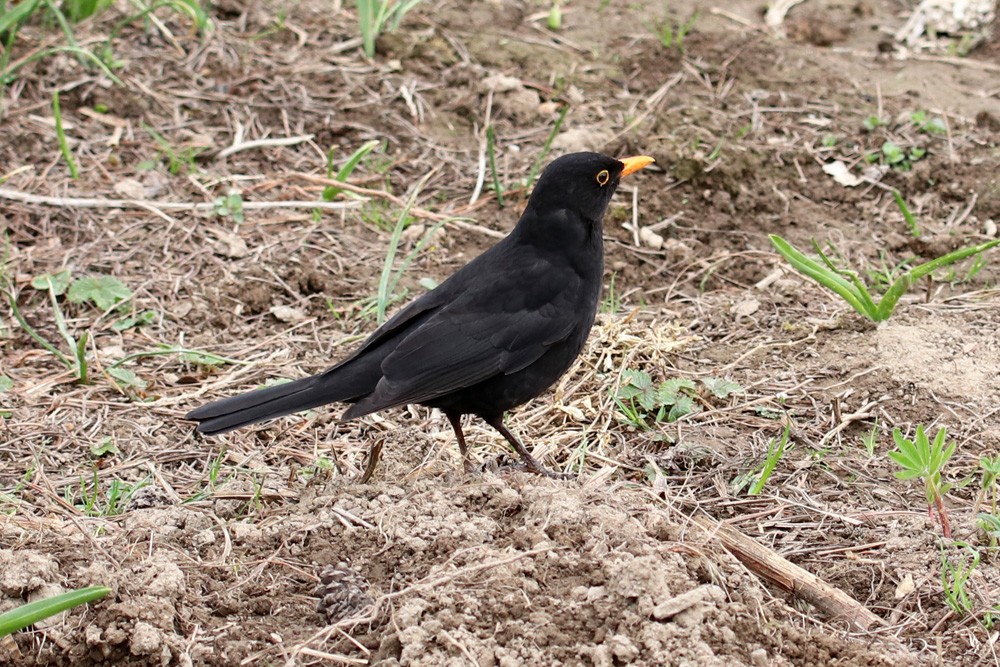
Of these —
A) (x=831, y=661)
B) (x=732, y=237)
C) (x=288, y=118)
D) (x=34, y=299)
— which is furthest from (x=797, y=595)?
(x=288, y=118)

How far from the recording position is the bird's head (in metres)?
4.39

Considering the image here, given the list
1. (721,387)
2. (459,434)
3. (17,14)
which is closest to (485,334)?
(459,434)

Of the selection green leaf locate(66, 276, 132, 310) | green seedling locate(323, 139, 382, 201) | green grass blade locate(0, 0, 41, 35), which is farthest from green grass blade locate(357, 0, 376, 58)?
green leaf locate(66, 276, 132, 310)

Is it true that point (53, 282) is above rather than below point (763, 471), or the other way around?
below

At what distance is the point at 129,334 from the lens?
4.93 meters

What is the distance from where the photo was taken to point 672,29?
23.1 ft

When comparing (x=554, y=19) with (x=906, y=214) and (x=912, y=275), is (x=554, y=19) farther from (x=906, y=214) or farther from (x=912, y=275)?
(x=912, y=275)

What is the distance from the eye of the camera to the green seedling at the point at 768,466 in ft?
11.7

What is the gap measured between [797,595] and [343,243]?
10.4 ft

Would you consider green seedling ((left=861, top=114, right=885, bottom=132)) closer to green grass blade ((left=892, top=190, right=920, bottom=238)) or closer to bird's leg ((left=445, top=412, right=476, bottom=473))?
green grass blade ((left=892, top=190, right=920, bottom=238))

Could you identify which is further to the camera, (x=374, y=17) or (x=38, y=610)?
(x=374, y=17)

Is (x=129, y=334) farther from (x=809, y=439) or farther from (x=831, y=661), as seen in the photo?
(x=831, y=661)

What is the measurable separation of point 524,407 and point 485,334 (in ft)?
2.28

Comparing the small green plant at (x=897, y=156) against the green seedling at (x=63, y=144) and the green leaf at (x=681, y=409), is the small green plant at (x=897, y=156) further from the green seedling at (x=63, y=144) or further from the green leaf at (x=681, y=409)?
the green seedling at (x=63, y=144)
